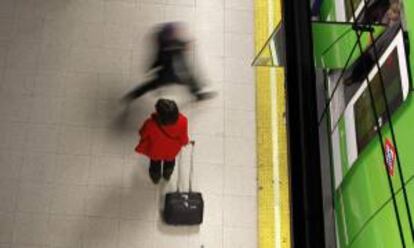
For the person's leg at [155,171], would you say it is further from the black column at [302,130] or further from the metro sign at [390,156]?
the black column at [302,130]

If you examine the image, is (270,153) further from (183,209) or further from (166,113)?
(166,113)

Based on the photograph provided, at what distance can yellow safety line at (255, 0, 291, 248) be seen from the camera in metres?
5.63

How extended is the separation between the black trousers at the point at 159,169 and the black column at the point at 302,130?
2.98m

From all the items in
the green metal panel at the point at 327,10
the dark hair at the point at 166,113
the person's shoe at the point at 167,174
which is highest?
the green metal panel at the point at 327,10

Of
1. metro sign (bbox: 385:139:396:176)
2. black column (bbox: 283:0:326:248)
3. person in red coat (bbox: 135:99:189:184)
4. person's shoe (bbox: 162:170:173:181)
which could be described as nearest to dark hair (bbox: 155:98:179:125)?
person in red coat (bbox: 135:99:189:184)

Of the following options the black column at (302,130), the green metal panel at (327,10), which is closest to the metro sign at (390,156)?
the black column at (302,130)

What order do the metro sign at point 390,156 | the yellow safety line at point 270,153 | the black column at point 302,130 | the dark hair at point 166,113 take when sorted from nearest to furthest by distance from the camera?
the black column at point 302,130, the metro sign at point 390,156, the dark hair at point 166,113, the yellow safety line at point 270,153

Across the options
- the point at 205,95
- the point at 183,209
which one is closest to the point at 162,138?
the point at 183,209

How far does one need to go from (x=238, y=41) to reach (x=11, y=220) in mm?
3303

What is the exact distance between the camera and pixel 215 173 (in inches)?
231

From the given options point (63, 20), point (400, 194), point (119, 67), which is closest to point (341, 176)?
point (400, 194)

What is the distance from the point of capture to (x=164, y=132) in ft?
16.5

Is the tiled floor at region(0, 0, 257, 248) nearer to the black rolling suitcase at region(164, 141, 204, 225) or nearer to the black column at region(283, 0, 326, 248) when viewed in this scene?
the black rolling suitcase at region(164, 141, 204, 225)

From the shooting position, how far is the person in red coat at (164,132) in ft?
16.0
